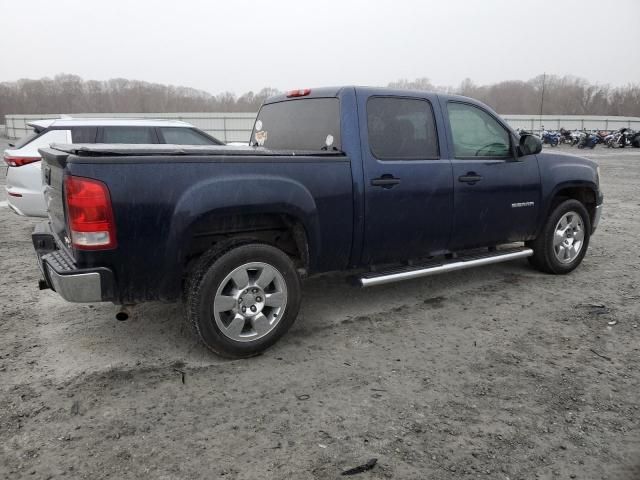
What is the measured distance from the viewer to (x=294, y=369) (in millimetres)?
3451

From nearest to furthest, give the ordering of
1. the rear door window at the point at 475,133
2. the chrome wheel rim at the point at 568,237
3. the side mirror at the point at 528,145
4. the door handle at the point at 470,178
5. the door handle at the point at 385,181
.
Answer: the door handle at the point at 385,181
the door handle at the point at 470,178
the rear door window at the point at 475,133
the side mirror at the point at 528,145
the chrome wheel rim at the point at 568,237

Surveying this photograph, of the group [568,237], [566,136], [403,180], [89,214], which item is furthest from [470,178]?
[566,136]

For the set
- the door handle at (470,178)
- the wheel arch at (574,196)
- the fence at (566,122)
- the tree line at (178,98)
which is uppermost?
the tree line at (178,98)

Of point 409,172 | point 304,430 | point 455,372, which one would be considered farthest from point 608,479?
point 409,172

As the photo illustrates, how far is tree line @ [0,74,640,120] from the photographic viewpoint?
9475 cm

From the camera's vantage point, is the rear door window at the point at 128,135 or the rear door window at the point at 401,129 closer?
the rear door window at the point at 401,129

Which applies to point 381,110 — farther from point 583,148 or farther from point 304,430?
point 583,148

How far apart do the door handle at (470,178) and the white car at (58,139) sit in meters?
3.84

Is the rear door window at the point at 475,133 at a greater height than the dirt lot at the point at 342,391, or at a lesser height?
greater

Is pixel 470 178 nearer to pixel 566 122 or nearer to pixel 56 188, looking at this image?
pixel 56 188

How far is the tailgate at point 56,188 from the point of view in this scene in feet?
10.2

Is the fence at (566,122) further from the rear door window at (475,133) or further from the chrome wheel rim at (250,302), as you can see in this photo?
the chrome wheel rim at (250,302)

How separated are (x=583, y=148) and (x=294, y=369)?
118ft

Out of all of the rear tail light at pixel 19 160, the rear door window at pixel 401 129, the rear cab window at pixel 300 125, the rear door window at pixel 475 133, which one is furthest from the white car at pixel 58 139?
the rear door window at pixel 475 133
